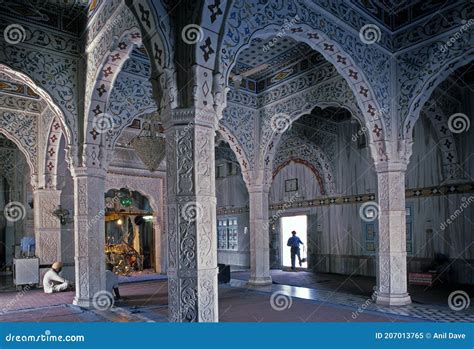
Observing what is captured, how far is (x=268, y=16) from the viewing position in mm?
4180

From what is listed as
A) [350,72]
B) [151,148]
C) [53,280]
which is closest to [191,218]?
[350,72]

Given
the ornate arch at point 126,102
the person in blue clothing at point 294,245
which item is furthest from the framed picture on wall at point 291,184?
the ornate arch at point 126,102

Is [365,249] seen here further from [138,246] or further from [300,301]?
[138,246]

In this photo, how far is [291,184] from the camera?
36.4ft

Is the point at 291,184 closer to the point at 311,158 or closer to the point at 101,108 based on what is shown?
the point at 311,158

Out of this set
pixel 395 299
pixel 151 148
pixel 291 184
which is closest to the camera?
pixel 395 299

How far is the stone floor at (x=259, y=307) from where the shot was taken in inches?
197

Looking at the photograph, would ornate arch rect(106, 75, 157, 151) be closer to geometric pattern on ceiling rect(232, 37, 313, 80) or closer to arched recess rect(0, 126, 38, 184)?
geometric pattern on ceiling rect(232, 37, 313, 80)

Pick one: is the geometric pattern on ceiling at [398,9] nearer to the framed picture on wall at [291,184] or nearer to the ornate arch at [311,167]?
the ornate arch at [311,167]

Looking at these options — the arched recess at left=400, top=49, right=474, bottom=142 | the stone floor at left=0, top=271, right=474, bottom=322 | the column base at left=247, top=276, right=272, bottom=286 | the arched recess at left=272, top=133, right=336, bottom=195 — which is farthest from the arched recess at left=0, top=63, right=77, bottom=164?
the arched recess at left=272, top=133, right=336, bottom=195

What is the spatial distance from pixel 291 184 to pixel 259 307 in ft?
18.8

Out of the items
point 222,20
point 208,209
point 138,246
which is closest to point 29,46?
point 222,20

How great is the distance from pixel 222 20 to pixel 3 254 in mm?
12848

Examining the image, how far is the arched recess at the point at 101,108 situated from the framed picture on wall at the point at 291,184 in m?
6.17
